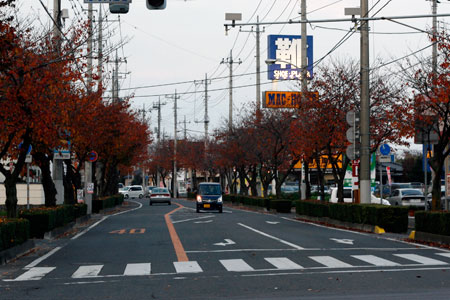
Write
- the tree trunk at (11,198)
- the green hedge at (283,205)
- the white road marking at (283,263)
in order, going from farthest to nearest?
1. the green hedge at (283,205)
2. the tree trunk at (11,198)
3. the white road marking at (283,263)

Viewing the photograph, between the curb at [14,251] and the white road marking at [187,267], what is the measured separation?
3.95 metres

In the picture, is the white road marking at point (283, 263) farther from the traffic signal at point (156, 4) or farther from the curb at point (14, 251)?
the curb at point (14, 251)

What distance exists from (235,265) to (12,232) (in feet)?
18.8

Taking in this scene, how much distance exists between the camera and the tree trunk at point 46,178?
28.8 meters

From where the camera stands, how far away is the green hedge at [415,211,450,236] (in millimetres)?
19984

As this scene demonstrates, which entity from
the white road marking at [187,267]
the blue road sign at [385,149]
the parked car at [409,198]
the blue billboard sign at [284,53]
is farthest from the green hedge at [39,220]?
the blue billboard sign at [284,53]

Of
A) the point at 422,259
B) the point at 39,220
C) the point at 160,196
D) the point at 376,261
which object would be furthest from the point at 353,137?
the point at 160,196

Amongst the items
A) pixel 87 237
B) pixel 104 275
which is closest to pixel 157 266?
pixel 104 275

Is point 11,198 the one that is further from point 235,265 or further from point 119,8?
point 235,265

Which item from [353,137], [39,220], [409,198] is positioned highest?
[353,137]

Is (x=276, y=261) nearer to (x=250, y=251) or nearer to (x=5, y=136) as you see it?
(x=250, y=251)

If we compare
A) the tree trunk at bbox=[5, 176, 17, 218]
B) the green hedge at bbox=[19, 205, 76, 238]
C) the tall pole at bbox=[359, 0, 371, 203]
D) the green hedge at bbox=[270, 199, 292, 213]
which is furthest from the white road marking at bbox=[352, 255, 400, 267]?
the green hedge at bbox=[270, 199, 292, 213]

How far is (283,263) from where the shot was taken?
50.5 feet

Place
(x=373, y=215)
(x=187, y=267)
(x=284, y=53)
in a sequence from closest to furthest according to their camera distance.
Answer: (x=187, y=267), (x=373, y=215), (x=284, y=53)
